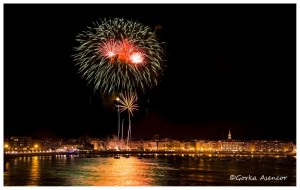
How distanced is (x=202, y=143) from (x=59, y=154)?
215 ft

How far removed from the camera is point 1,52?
13617 millimetres

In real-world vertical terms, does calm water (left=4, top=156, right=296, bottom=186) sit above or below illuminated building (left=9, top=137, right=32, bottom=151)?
below

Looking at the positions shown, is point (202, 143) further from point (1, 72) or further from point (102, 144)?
point (1, 72)

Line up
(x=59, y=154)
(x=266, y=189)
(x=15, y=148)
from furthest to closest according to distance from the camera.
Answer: (x=15, y=148) → (x=59, y=154) → (x=266, y=189)

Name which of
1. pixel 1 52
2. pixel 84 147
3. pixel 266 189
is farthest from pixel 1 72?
pixel 84 147

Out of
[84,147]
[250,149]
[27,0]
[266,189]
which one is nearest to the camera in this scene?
[27,0]

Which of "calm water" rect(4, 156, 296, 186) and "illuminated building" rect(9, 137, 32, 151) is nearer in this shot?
"calm water" rect(4, 156, 296, 186)

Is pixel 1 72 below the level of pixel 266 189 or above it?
above

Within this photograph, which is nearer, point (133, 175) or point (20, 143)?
point (133, 175)

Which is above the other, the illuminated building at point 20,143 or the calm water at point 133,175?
the illuminated building at point 20,143

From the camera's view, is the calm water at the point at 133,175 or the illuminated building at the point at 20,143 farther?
the illuminated building at the point at 20,143

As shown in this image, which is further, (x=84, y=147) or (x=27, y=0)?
(x=84, y=147)

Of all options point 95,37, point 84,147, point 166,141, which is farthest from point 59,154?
point 95,37

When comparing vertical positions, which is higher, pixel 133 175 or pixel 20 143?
pixel 20 143
